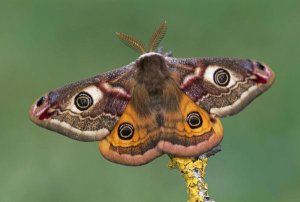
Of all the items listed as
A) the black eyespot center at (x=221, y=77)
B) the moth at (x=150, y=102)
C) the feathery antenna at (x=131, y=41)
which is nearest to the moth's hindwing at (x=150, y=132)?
the moth at (x=150, y=102)

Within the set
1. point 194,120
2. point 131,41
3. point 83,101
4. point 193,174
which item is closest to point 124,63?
point 83,101

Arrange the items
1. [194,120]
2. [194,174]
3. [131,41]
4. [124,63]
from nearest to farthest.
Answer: [194,174] → [131,41] → [194,120] → [124,63]

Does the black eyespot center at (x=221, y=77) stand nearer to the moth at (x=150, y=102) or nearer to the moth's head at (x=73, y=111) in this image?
the moth at (x=150, y=102)

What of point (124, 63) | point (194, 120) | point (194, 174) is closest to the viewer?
point (194, 174)

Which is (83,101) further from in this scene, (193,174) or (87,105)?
(193,174)

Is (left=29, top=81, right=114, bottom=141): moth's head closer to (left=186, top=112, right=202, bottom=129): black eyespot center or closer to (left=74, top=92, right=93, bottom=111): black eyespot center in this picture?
(left=74, top=92, right=93, bottom=111): black eyespot center

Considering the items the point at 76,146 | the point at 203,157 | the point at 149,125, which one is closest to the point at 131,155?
the point at 149,125

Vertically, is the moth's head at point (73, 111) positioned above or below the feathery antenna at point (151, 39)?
below
